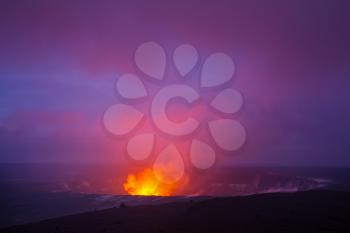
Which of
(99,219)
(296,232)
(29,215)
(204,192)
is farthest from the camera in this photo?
(204,192)

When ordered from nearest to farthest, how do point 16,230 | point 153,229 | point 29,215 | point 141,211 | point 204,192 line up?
point 153,229
point 16,230
point 141,211
point 29,215
point 204,192

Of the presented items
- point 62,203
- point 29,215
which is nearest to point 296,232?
point 29,215

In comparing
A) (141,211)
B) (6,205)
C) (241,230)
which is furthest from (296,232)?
(6,205)

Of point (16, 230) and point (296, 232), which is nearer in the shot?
point (296, 232)

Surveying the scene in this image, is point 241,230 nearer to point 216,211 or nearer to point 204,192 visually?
point 216,211

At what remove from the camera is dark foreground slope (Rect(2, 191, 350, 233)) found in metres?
25.0

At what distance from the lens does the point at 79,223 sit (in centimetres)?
3003

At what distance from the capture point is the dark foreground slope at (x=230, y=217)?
2502 centimetres

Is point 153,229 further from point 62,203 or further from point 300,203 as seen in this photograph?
point 62,203

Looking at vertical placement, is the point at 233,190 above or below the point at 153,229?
below

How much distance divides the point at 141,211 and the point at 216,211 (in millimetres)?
7544

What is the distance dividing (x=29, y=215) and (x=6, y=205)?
629 inches

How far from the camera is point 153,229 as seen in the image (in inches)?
1024

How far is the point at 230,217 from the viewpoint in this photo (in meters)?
27.9
